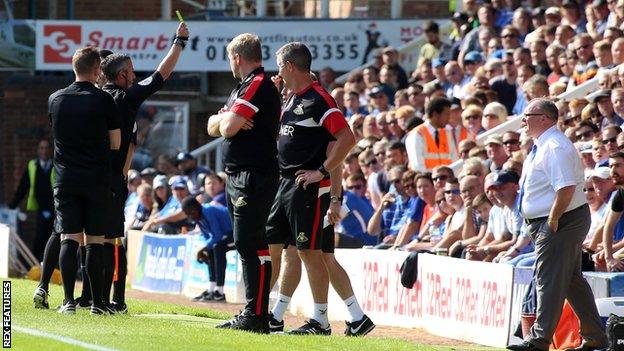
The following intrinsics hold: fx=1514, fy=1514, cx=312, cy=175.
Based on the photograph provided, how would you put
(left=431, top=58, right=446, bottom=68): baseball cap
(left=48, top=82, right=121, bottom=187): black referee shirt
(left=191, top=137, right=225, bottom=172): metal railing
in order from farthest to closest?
1. (left=191, top=137, right=225, bottom=172): metal railing
2. (left=431, top=58, right=446, bottom=68): baseball cap
3. (left=48, top=82, right=121, bottom=187): black referee shirt

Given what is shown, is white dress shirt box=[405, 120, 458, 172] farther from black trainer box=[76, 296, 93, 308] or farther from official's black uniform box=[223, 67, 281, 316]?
official's black uniform box=[223, 67, 281, 316]

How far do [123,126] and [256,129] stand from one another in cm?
164

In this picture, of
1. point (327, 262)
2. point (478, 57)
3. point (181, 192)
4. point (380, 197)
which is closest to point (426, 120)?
point (380, 197)

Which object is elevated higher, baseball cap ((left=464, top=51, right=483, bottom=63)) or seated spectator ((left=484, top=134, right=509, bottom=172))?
baseball cap ((left=464, top=51, right=483, bottom=63))

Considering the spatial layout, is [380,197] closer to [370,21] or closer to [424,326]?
[424,326]

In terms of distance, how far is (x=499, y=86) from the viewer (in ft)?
65.0

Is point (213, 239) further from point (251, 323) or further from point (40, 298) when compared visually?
point (251, 323)

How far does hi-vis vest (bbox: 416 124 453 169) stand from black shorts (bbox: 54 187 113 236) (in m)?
7.53

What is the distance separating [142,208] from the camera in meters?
23.9

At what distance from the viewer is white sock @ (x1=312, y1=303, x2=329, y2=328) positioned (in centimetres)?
1195

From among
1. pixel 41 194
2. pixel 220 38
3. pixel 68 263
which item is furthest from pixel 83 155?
pixel 220 38

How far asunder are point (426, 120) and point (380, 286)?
142 inches

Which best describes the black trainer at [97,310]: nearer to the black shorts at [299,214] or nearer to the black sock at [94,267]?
the black sock at [94,267]

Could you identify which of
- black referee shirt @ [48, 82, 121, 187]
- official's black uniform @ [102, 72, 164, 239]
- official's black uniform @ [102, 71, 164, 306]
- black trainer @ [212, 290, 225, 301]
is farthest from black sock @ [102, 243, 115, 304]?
black trainer @ [212, 290, 225, 301]
